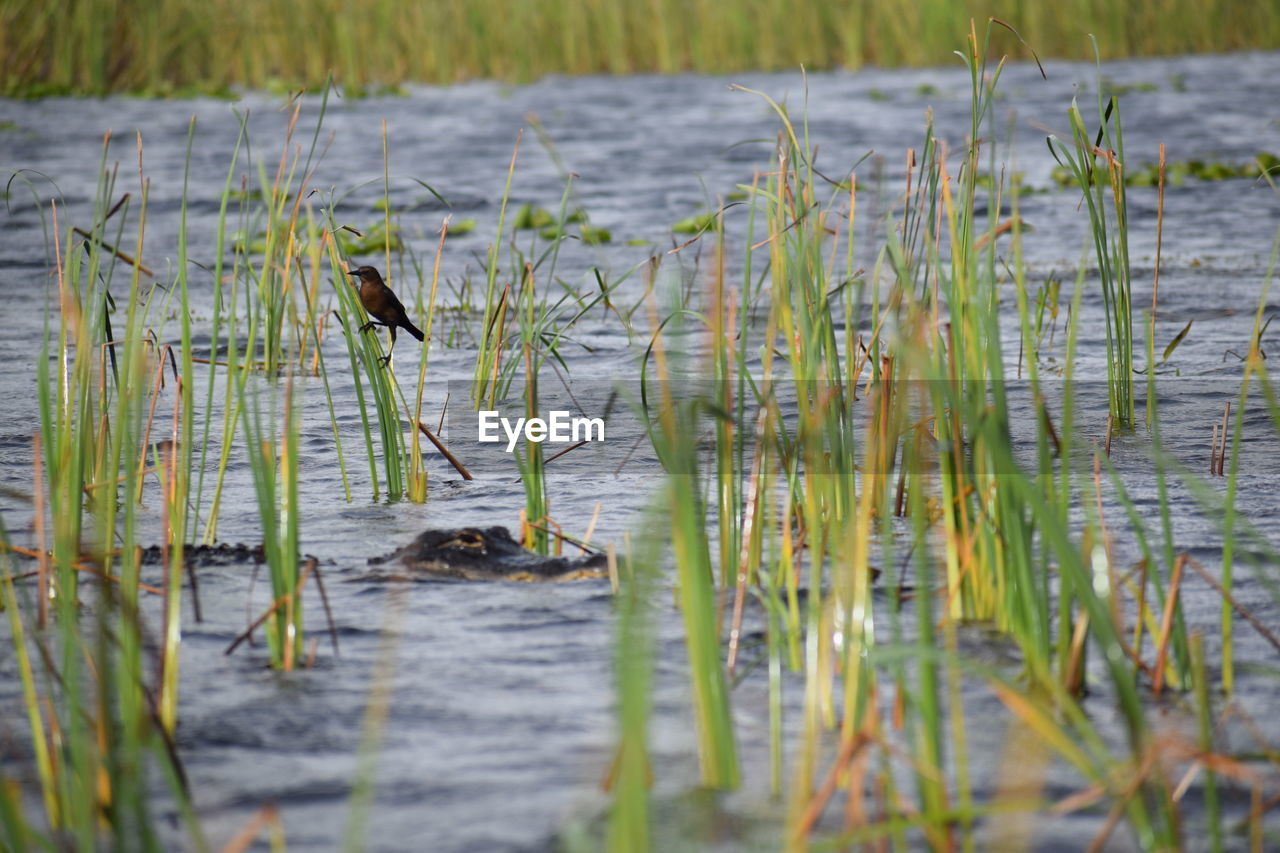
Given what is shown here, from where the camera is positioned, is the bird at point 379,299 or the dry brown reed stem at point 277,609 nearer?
the dry brown reed stem at point 277,609

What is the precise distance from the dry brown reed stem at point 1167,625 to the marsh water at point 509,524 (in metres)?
0.05

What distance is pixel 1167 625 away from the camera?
6.49ft

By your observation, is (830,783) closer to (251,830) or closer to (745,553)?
(251,830)

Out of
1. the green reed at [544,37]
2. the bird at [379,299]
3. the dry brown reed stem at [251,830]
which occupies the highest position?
the green reed at [544,37]

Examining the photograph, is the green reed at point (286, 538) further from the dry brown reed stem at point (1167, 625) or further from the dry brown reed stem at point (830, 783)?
the dry brown reed stem at point (1167, 625)

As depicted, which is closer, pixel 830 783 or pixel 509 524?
pixel 830 783

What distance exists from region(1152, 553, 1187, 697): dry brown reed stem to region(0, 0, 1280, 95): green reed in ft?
39.6

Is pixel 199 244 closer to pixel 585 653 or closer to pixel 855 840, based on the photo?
pixel 585 653

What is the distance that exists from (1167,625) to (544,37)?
13149 mm

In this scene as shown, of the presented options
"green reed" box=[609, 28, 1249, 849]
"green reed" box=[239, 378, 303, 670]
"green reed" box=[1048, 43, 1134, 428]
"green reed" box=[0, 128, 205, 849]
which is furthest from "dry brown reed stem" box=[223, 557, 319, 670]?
"green reed" box=[1048, 43, 1134, 428]

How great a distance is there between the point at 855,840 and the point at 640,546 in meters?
0.36

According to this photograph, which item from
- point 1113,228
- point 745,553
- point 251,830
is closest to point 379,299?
point 745,553

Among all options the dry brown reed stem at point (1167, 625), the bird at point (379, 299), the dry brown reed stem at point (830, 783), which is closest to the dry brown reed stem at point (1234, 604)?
the dry brown reed stem at point (1167, 625)

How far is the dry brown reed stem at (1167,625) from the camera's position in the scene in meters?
1.94
